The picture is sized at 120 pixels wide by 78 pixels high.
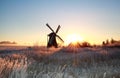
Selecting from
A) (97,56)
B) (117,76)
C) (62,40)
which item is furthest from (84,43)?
(117,76)

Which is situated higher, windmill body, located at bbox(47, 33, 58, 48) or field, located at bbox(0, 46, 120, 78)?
windmill body, located at bbox(47, 33, 58, 48)

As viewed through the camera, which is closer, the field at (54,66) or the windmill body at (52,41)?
the field at (54,66)

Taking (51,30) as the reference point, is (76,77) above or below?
below

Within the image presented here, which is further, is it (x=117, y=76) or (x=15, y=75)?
(x=117, y=76)

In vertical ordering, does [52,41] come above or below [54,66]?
above

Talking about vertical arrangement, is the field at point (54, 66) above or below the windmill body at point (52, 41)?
below

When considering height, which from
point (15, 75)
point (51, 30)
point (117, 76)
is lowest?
point (117, 76)

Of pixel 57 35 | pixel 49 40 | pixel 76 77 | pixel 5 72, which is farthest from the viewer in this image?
pixel 57 35

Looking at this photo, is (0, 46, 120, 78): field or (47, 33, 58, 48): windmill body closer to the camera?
(0, 46, 120, 78): field

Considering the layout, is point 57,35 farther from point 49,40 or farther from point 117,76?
point 117,76

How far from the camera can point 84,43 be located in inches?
1826

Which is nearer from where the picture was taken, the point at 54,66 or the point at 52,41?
the point at 54,66

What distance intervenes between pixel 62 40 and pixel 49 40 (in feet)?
16.3

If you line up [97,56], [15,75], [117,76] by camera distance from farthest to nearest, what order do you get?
[97,56], [117,76], [15,75]
